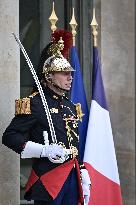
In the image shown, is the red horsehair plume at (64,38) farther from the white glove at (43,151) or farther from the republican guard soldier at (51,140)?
the white glove at (43,151)

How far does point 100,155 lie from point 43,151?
1618mm

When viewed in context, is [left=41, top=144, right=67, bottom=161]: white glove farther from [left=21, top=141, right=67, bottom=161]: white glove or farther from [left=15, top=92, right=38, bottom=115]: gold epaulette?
[left=15, top=92, right=38, bottom=115]: gold epaulette

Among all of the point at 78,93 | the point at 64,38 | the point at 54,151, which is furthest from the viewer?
the point at 78,93

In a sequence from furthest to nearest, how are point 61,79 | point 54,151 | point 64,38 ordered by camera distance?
point 64,38
point 61,79
point 54,151

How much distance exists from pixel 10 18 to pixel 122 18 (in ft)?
7.97

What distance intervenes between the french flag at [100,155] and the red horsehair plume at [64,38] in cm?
94

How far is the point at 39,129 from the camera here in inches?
245

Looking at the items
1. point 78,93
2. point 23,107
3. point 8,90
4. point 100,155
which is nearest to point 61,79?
point 23,107

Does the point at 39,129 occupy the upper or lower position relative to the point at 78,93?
lower

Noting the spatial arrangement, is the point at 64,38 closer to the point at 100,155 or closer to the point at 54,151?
the point at 54,151

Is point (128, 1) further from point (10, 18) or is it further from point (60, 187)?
point (60, 187)

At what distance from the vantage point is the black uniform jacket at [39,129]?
609 cm

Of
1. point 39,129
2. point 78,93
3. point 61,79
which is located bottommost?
point 39,129

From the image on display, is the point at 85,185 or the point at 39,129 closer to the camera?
the point at 39,129
